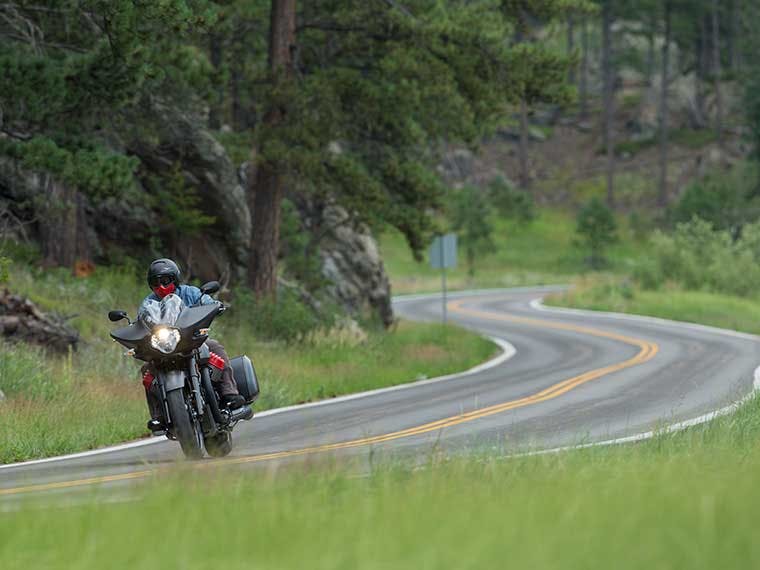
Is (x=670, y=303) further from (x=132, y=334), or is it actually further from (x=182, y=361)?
(x=132, y=334)

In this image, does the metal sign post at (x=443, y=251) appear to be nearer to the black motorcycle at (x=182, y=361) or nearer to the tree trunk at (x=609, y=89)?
the black motorcycle at (x=182, y=361)

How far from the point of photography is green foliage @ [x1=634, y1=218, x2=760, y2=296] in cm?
4675

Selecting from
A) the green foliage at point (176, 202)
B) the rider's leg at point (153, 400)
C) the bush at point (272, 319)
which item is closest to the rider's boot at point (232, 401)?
the rider's leg at point (153, 400)

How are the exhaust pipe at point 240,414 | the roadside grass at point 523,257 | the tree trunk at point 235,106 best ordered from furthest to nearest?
the roadside grass at point 523,257 < the tree trunk at point 235,106 < the exhaust pipe at point 240,414

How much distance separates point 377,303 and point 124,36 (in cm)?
1751

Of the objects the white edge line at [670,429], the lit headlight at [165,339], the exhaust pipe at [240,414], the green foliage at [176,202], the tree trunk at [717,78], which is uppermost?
the tree trunk at [717,78]

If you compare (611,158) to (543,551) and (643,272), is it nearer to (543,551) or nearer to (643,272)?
(643,272)

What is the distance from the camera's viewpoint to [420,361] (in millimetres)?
24797

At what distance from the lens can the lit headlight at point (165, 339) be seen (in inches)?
401

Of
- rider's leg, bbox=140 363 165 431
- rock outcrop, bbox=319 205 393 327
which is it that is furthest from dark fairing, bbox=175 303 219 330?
rock outcrop, bbox=319 205 393 327

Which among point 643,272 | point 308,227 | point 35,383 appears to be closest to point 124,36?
point 35,383

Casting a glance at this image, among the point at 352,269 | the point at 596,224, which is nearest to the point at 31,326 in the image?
the point at 352,269

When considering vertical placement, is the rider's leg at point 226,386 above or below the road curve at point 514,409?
above

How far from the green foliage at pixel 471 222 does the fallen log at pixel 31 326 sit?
155ft
